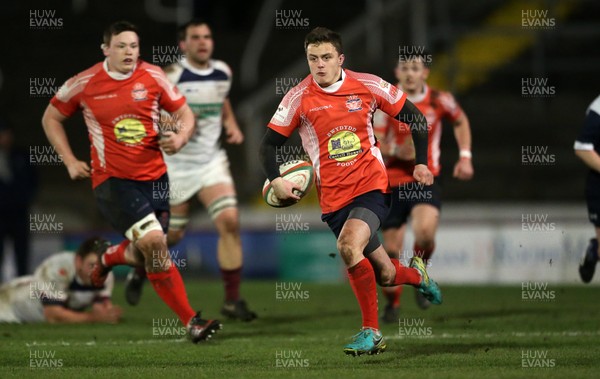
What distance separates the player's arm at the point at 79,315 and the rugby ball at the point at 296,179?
3.45 m

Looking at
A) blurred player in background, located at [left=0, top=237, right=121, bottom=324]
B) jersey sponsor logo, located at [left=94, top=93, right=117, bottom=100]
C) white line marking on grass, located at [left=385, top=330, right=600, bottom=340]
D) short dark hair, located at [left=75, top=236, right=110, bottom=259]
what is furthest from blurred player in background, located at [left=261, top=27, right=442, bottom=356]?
blurred player in background, located at [left=0, top=237, right=121, bottom=324]

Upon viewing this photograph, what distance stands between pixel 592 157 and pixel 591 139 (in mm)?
160

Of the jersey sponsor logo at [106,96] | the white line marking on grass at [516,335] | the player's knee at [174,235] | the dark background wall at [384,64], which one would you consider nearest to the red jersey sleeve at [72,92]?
→ the jersey sponsor logo at [106,96]

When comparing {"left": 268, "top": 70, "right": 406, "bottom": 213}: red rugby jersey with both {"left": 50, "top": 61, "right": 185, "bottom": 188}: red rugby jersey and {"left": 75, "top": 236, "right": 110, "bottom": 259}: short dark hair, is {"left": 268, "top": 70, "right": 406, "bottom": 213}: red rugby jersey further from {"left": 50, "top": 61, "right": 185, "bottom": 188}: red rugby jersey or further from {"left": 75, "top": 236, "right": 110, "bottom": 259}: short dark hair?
{"left": 75, "top": 236, "right": 110, "bottom": 259}: short dark hair

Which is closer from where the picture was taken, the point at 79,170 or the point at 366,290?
the point at 366,290

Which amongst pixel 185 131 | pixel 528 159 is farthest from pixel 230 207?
pixel 528 159

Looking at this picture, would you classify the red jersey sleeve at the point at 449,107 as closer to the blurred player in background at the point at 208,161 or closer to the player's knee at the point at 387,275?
the blurred player in background at the point at 208,161

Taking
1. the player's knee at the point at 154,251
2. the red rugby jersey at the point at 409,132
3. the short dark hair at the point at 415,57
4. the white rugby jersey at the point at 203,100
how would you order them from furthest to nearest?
the white rugby jersey at the point at 203,100
the red rugby jersey at the point at 409,132
the short dark hair at the point at 415,57
the player's knee at the point at 154,251

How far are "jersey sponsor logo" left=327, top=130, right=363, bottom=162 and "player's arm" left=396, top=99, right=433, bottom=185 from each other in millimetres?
421

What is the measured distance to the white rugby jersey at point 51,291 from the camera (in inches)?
438

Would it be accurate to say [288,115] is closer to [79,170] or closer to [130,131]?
[130,131]

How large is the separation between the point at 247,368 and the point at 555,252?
904 centimetres

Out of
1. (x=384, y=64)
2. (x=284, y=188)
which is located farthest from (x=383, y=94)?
(x=384, y=64)

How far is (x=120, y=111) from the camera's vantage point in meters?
9.30
